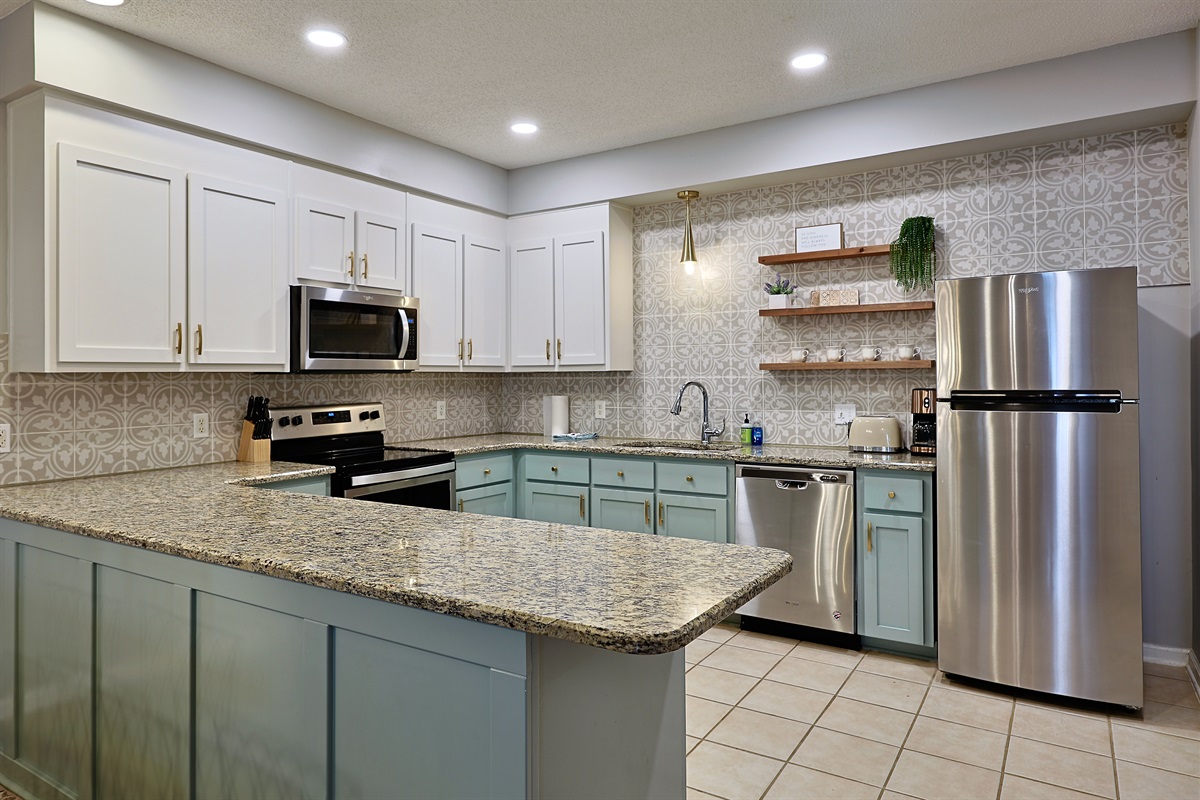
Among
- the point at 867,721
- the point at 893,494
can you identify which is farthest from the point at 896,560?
the point at 867,721

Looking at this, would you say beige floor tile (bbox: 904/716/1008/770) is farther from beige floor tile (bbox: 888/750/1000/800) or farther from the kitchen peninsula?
the kitchen peninsula

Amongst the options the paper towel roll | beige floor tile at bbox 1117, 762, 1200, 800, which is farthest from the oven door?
beige floor tile at bbox 1117, 762, 1200, 800

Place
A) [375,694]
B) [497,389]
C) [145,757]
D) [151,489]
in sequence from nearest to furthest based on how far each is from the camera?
1. [375,694]
2. [145,757]
3. [151,489]
4. [497,389]

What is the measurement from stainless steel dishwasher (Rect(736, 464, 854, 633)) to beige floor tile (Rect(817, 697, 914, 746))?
2.02 feet

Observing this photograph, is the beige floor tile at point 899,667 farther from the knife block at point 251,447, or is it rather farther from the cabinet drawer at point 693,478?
the knife block at point 251,447

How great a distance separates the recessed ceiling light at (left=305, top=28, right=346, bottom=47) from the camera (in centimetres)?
285

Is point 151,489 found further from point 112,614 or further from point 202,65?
A: point 202,65

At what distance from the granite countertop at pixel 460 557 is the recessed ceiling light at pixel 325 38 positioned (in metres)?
1.77

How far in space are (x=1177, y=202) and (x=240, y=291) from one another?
4.02m

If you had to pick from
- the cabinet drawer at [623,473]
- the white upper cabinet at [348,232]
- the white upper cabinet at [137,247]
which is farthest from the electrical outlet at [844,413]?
the white upper cabinet at [137,247]

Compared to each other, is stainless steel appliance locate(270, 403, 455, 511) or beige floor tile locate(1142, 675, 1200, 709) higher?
stainless steel appliance locate(270, 403, 455, 511)

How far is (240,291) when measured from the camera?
3178 millimetres

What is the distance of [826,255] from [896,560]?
157 centimetres

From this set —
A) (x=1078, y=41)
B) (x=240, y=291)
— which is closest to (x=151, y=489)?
(x=240, y=291)
